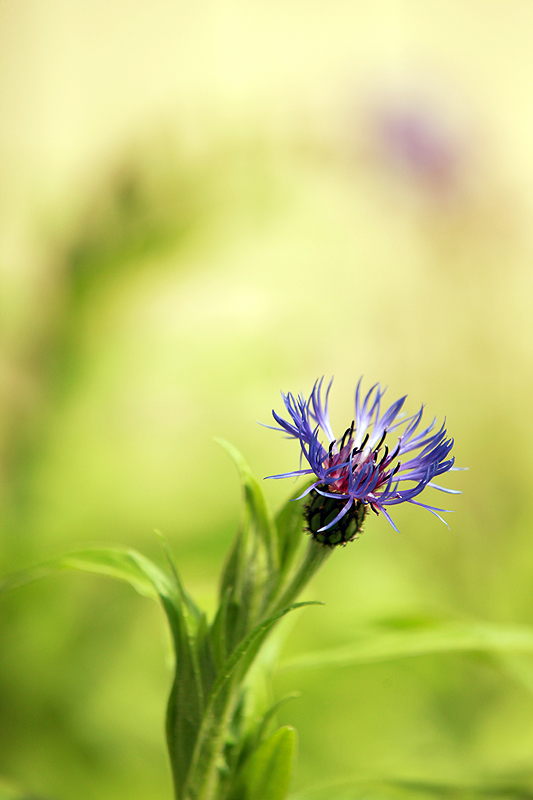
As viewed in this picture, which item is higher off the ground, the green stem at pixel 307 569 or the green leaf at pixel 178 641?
the green stem at pixel 307 569

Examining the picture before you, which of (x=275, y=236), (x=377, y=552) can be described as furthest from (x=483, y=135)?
(x=377, y=552)

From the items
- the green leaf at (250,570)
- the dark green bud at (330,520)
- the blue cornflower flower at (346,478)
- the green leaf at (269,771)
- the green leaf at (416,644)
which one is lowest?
the green leaf at (269,771)

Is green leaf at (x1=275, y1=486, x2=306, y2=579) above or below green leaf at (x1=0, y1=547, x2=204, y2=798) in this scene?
above

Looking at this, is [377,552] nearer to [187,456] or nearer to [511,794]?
[187,456]

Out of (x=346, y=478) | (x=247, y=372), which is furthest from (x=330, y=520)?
(x=247, y=372)

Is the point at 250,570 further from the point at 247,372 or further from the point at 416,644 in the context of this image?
the point at 247,372
